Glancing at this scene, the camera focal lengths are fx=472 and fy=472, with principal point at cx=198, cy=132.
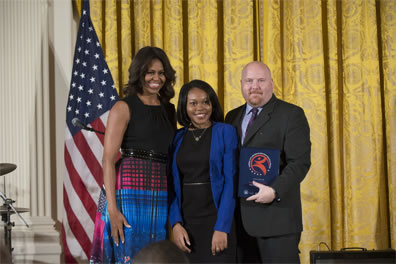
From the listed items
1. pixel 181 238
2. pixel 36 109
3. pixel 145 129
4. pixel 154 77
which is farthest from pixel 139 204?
pixel 36 109

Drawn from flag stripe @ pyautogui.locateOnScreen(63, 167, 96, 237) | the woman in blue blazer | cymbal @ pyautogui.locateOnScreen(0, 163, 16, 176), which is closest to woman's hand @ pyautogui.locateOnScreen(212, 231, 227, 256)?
the woman in blue blazer

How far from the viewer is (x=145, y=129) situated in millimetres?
2818

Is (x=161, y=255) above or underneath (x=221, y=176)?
underneath

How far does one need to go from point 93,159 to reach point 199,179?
1732mm

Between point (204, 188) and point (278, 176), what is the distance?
0.42m

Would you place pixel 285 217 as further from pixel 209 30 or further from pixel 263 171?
pixel 209 30

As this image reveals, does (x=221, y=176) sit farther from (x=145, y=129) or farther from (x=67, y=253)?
(x=67, y=253)

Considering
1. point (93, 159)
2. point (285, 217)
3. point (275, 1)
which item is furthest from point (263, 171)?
point (275, 1)

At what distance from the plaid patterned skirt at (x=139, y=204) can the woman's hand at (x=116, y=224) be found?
0.03 m

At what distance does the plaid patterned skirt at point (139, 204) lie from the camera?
108 inches

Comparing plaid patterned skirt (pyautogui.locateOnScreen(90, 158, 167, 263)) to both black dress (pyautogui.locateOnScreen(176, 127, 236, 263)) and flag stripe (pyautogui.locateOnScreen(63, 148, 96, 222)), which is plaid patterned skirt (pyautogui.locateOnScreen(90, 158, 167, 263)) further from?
flag stripe (pyautogui.locateOnScreen(63, 148, 96, 222))

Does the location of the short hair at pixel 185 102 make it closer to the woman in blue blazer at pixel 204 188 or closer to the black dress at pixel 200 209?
the woman in blue blazer at pixel 204 188

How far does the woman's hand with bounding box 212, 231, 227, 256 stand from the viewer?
8.45ft

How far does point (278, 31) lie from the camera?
4.38 meters
